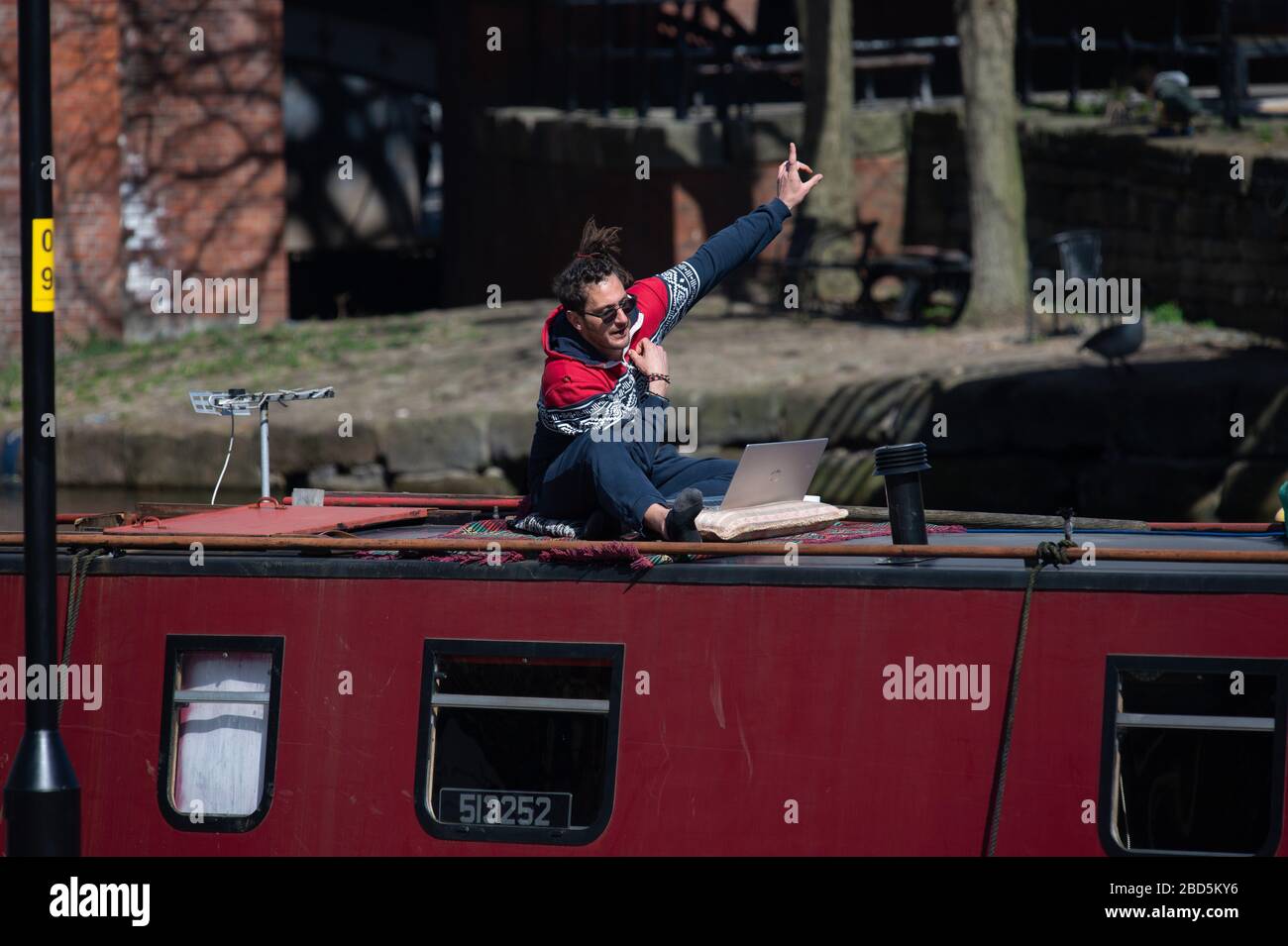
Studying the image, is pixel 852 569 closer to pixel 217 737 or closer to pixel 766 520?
pixel 766 520

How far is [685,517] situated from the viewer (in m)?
5.16

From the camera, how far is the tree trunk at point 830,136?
1627 cm

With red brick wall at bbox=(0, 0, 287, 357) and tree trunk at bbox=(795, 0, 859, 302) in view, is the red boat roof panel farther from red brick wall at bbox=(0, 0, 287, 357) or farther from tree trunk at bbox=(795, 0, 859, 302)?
red brick wall at bbox=(0, 0, 287, 357)

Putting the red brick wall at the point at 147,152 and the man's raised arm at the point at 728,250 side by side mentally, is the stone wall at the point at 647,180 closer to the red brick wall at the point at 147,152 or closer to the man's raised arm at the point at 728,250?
the red brick wall at the point at 147,152

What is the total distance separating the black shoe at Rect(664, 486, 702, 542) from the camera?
5129mm

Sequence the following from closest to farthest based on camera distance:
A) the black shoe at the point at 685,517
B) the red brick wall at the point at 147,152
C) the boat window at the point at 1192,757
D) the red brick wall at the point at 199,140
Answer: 1. the boat window at the point at 1192,757
2. the black shoe at the point at 685,517
3. the red brick wall at the point at 147,152
4. the red brick wall at the point at 199,140

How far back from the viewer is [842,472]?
42.6 feet

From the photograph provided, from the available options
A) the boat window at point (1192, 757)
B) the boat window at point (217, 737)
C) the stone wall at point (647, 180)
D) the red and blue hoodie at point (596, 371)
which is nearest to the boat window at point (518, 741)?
the boat window at point (217, 737)

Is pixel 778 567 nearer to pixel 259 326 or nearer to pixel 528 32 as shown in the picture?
pixel 259 326

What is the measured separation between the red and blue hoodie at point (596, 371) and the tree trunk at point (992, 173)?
9190 millimetres

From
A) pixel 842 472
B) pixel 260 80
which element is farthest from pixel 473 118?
pixel 842 472

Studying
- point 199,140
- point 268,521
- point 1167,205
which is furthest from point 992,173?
point 268,521

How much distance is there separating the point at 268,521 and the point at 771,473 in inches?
67.3

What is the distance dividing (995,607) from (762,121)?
13022 mm
